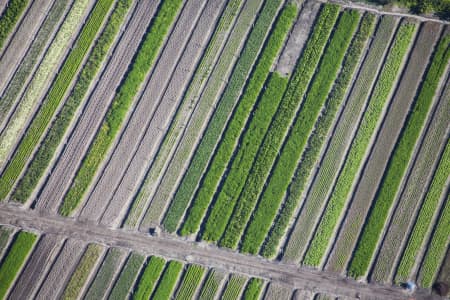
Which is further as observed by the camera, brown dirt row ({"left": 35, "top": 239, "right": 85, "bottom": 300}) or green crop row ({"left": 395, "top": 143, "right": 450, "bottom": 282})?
brown dirt row ({"left": 35, "top": 239, "right": 85, "bottom": 300})

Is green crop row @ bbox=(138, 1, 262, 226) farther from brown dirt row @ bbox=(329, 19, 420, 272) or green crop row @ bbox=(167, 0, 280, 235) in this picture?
brown dirt row @ bbox=(329, 19, 420, 272)

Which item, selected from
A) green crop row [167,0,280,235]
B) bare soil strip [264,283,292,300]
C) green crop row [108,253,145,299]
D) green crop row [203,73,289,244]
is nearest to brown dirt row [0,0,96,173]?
green crop row [108,253,145,299]

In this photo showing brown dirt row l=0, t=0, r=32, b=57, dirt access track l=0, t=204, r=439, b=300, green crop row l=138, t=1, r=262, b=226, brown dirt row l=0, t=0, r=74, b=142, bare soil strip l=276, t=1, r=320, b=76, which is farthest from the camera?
brown dirt row l=0, t=0, r=32, b=57

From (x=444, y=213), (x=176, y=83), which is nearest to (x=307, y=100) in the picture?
(x=176, y=83)

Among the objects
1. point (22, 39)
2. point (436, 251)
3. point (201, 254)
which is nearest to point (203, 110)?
point (201, 254)

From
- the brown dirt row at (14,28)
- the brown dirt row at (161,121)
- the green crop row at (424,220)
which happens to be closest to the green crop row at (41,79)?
the brown dirt row at (14,28)

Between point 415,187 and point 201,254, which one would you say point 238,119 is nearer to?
point 201,254
